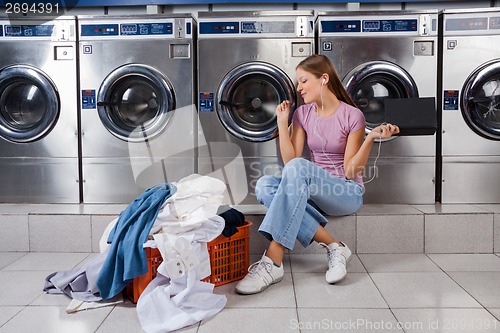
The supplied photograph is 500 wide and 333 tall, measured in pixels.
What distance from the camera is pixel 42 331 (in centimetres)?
176

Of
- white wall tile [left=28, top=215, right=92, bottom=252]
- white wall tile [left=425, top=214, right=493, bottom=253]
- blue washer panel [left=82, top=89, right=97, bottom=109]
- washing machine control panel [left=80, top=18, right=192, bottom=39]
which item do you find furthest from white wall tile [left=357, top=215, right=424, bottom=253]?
blue washer panel [left=82, top=89, right=97, bottom=109]

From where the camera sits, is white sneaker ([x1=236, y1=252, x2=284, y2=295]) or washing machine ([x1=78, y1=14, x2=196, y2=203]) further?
washing machine ([x1=78, y1=14, x2=196, y2=203])

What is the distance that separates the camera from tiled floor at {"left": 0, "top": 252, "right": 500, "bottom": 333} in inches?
70.6

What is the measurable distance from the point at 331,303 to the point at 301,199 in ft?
1.58

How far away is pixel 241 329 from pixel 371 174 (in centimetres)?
171

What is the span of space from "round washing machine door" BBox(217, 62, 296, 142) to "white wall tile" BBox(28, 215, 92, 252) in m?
1.09

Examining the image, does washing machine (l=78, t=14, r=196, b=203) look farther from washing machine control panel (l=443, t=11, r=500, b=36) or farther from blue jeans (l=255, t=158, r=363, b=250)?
washing machine control panel (l=443, t=11, r=500, b=36)

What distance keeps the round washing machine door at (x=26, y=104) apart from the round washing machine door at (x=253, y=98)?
44.4 inches

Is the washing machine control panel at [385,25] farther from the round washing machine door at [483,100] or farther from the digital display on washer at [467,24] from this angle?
the round washing machine door at [483,100]

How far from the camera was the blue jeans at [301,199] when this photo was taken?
221 centimetres

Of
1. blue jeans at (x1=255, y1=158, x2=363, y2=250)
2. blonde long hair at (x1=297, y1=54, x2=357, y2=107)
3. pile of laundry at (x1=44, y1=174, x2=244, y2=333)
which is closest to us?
pile of laundry at (x1=44, y1=174, x2=244, y2=333)

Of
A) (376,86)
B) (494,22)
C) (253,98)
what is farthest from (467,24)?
(253,98)

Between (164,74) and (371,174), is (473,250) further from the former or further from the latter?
(164,74)

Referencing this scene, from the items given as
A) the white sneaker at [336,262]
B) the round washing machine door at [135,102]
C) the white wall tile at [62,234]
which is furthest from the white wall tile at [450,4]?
the white wall tile at [62,234]
